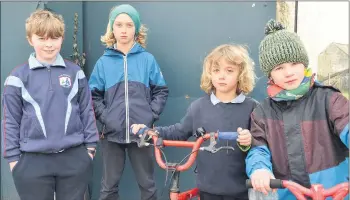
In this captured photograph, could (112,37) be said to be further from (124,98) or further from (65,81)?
(65,81)

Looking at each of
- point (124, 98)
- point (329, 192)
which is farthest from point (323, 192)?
point (124, 98)

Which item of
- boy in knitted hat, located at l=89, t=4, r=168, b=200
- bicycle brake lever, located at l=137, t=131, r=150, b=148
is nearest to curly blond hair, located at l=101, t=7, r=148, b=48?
boy in knitted hat, located at l=89, t=4, r=168, b=200

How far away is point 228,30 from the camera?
4578 mm

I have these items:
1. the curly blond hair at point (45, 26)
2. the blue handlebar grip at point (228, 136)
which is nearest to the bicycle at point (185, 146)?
the blue handlebar grip at point (228, 136)

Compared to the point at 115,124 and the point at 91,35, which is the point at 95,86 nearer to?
the point at 115,124

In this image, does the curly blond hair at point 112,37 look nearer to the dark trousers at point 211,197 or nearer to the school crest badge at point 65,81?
the school crest badge at point 65,81

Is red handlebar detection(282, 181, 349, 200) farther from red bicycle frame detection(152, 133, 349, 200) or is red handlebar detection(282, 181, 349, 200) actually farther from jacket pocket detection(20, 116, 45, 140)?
jacket pocket detection(20, 116, 45, 140)

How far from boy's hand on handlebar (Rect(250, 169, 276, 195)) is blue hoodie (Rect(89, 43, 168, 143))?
5.15 feet

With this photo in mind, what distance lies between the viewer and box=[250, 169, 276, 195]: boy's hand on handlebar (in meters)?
2.39

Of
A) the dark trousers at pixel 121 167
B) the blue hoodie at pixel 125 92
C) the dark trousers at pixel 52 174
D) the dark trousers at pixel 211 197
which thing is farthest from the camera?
the dark trousers at pixel 121 167

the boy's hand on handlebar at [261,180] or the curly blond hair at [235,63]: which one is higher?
the curly blond hair at [235,63]

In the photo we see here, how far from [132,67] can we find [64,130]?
A: 1007 millimetres

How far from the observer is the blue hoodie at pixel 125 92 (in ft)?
12.8

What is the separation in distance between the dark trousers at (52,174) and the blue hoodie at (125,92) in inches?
22.1
